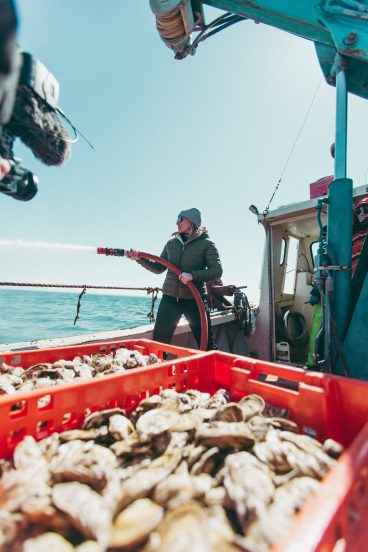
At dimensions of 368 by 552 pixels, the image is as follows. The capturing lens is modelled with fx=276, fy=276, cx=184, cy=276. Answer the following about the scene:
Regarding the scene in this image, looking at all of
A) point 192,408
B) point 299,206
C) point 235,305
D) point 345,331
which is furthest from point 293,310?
point 192,408

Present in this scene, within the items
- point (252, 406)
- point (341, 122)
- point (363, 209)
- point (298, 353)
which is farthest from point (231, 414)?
point (298, 353)

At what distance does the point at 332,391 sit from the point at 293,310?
6.15 metres

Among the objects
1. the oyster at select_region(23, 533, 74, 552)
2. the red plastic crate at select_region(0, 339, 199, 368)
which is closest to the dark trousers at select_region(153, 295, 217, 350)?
the red plastic crate at select_region(0, 339, 199, 368)

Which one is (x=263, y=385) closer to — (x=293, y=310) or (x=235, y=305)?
(x=235, y=305)

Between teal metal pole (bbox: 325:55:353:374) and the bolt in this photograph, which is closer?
the bolt

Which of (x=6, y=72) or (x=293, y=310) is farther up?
(x=6, y=72)

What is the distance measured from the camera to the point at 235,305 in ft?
17.6

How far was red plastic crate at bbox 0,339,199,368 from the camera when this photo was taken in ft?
6.20

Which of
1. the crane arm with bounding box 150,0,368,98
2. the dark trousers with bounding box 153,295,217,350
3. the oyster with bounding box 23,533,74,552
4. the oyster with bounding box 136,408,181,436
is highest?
the crane arm with bounding box 150,0,368,98

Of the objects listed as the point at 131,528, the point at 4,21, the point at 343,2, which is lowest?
the point at 131,528

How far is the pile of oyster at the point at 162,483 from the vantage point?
2.16ft

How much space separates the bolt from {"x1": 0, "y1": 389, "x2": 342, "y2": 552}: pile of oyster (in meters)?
3.22

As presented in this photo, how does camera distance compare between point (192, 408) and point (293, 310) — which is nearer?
point (192, 408)

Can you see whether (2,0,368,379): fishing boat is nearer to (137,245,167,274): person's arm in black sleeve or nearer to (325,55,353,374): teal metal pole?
(325,55,353,374): teal metal pole
